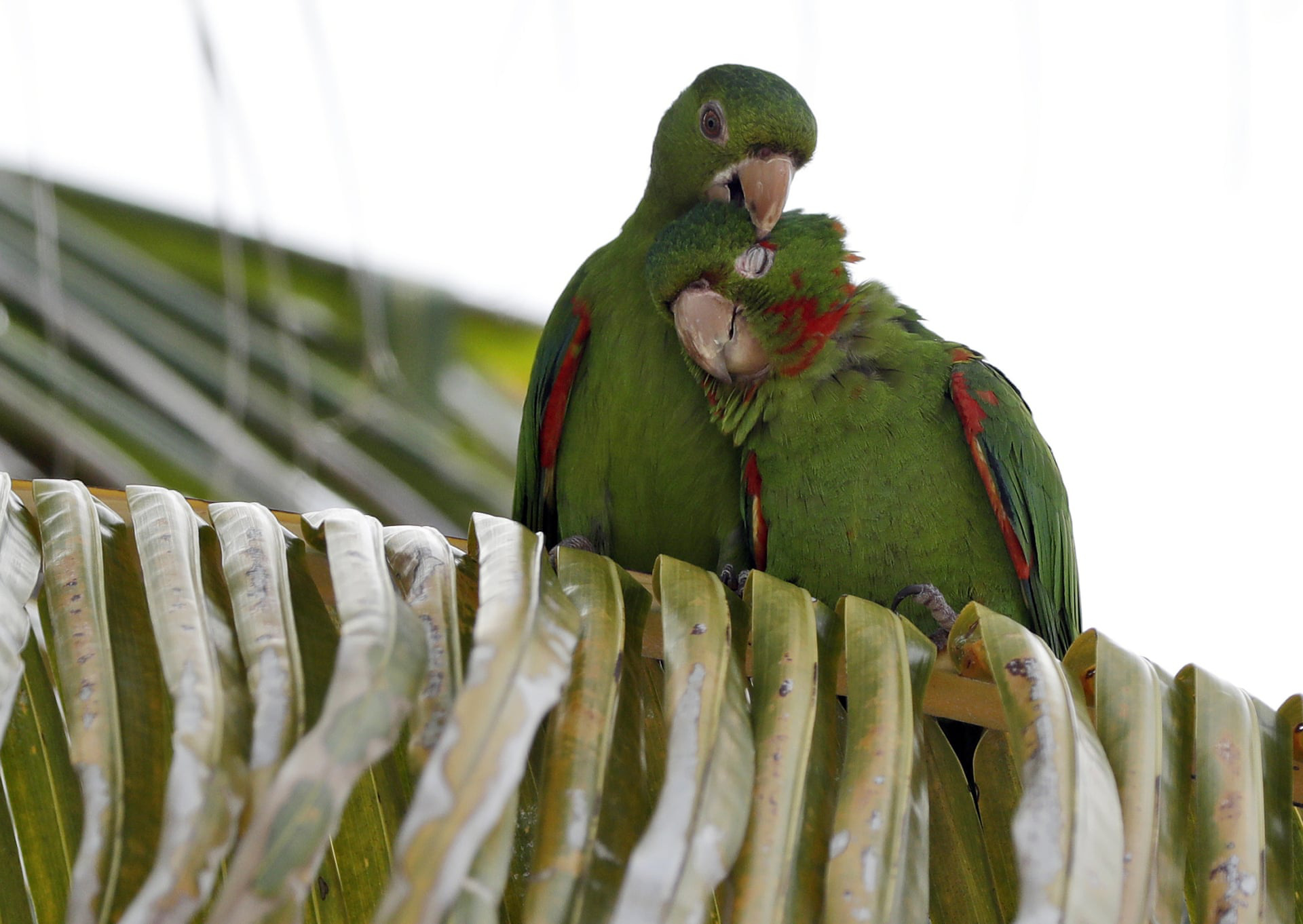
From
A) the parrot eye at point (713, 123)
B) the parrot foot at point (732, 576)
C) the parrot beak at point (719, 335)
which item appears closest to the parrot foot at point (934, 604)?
the parrot foot at point (732, 576)

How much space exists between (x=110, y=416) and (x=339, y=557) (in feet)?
5.66

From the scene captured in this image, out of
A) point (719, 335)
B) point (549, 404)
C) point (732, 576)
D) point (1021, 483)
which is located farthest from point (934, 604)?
point (549, 404)

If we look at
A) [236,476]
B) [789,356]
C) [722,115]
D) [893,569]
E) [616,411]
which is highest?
[722,115]

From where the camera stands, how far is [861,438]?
78.7 inches

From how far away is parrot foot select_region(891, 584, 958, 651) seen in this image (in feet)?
6.31

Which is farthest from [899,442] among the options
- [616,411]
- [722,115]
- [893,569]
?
[722,115]

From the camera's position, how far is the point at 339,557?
0.95m

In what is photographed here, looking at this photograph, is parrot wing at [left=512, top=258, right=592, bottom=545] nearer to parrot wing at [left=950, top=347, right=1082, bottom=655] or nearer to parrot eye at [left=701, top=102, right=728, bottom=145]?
parrot eye at [left=701, top=102, right=728, bottom=145]

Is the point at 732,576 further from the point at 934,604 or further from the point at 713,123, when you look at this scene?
the point at 713,123

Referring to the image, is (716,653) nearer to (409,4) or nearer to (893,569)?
(893,569)

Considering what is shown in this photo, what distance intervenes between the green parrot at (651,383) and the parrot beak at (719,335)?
0.48 feet

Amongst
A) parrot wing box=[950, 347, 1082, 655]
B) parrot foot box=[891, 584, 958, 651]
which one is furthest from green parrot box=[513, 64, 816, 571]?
parrot wing box=[950, 347, 1082, 655]

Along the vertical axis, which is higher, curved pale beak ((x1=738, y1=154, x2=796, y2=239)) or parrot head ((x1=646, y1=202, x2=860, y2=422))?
curved pale beak ((x1=738, y1=154, x2=796, y2=239))

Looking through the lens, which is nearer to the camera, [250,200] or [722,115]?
[250,200]
